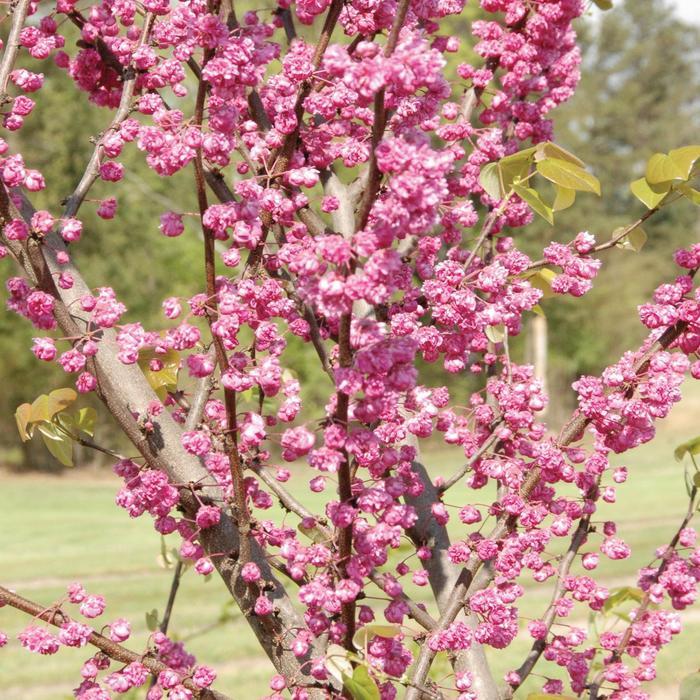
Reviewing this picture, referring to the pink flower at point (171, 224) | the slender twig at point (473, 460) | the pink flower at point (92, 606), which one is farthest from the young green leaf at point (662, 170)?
the pink flower at point (92, 606)

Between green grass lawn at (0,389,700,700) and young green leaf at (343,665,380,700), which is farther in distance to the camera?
green grass lawn at (0,389,700,700)

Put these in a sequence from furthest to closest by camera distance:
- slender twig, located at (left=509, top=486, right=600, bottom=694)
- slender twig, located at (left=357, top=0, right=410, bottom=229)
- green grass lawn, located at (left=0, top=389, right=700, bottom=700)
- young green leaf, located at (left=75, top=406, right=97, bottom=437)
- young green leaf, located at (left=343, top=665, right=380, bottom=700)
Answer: green grass lawn, located at (left=0, top=389, right=700, bottom=700) < slender twig, located at (left=509, top=486, right=600, bottom=694) < young green leaf, located at (left=75, top=406, right=97, bottom=437) < young green leaf, located at (left=343, top=665, right=380, bottom=700) < slender twig, located at (left=357, top=0, right=410, bottom=229)

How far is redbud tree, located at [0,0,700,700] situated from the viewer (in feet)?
4.67

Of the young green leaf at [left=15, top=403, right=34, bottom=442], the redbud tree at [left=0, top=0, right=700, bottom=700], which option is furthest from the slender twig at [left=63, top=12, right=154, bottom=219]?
the young green leaf at [left=15, top=403, right=34, bottom=442]

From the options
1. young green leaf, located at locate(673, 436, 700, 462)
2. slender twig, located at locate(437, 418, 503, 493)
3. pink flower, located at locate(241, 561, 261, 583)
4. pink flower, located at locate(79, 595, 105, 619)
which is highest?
young green leaf, located at locate(673, 436, 700, 462)

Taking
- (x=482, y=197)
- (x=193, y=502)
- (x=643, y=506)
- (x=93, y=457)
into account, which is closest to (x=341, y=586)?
(x=193, y=502)

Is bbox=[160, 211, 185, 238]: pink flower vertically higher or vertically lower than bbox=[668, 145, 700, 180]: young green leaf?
lower

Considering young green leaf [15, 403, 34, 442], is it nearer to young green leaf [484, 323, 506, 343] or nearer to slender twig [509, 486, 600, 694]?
young green leaf [484, 323, 506, 343]

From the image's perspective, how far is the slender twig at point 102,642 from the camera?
164cm

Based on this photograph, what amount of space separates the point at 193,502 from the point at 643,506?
55.7ft

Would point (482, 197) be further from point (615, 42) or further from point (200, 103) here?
point (615, 42)

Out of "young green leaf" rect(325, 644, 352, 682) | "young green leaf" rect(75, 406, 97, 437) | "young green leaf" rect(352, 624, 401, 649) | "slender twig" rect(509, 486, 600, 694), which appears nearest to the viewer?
"young green leaf" rect(325, 644, 352, 682)

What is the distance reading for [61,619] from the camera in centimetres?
170

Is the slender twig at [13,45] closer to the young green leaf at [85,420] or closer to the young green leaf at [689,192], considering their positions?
the young green leaf at [85,420]
